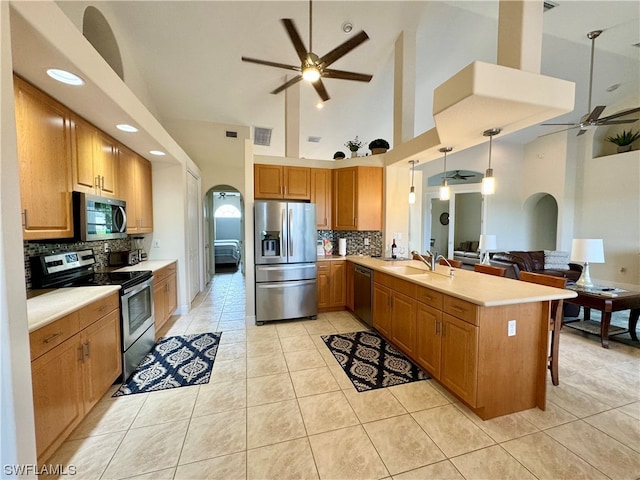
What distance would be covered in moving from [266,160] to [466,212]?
6739 millimetres

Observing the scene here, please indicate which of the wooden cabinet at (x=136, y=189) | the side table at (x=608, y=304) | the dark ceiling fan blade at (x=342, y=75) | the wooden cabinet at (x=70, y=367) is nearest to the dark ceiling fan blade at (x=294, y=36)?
the dark ceiling fan blade at (x=342, y=75)

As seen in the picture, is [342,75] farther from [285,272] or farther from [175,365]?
[175,365]

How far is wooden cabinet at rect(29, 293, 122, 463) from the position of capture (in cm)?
145

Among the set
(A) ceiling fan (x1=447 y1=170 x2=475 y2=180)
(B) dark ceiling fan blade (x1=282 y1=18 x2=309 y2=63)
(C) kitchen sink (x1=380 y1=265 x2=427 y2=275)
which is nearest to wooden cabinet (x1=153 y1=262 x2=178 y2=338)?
(C) kitchen sink (x1=380 y1=265 x2=427 y2=275)

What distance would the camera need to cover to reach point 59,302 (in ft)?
5.82

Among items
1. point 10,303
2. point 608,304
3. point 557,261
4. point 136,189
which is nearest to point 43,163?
point 10,303

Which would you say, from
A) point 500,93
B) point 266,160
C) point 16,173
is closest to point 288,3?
point 266,160

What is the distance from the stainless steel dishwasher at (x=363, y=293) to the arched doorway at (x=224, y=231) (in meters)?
2.60

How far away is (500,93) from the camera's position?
1.81 meters

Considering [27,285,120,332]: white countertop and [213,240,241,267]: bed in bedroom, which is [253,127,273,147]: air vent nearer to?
[213,240,241,267]: bed in bedroom

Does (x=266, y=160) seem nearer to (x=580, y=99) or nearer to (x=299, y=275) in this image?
(x=299, y=275)

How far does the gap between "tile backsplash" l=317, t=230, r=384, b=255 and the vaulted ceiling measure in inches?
104

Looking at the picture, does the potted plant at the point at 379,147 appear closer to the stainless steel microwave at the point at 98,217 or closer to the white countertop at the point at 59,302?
the stainless steel microwave at the point at 98,217

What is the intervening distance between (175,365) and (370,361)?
2.03 meters
